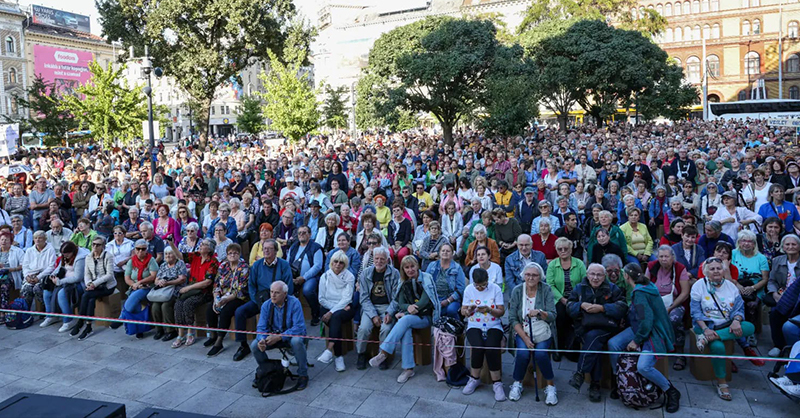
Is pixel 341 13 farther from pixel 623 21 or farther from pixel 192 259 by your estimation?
pixel 192 259

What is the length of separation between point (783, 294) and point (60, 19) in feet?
285

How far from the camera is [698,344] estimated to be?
5711 mm

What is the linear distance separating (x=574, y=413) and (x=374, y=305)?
97.1 inches

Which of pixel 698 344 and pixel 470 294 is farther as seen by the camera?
pixel 470 294

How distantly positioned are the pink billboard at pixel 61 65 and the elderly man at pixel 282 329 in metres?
68.6

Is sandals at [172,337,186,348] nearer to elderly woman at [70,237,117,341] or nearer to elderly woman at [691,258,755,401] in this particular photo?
elderly woman at [70,237,117,341]

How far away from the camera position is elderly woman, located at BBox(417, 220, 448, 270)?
8.12m

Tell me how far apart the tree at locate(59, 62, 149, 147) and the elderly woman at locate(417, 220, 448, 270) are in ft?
71.2

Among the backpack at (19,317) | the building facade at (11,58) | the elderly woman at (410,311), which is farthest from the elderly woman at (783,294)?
the building facade at (11,58)

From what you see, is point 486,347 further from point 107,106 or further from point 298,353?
point 107,106

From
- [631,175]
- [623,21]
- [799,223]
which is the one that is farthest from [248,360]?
[623,21]

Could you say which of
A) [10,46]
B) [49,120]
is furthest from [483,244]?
[10,46]

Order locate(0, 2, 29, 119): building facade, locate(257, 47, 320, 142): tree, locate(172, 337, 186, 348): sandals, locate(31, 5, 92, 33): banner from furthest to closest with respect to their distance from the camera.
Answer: locate(31, 5, 92, 33): banner
locate(0, 2, 29, 119): building facade
locate(257, 47, 320, 142): tree
locate(172, 337, 186, 348): sandals

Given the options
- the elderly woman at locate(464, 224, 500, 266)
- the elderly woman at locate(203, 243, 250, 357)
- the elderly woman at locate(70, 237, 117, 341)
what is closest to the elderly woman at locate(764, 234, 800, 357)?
the elderly woman at locate(464, 224, 500, 266)
